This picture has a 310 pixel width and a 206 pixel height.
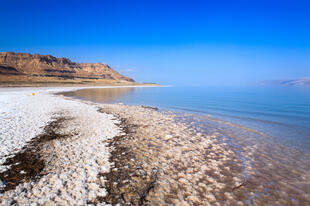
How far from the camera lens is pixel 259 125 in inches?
620

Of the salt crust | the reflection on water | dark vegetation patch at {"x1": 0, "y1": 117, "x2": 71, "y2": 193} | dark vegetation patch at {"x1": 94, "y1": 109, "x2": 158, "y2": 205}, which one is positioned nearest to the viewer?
the salt crust

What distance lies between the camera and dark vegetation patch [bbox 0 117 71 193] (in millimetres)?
5531

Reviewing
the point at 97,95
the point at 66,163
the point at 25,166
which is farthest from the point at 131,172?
the point at 97,95

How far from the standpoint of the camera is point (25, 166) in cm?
650

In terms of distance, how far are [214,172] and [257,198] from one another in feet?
5.59

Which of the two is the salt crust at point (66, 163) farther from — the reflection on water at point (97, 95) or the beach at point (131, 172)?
the reflection on water at point (97, 95)

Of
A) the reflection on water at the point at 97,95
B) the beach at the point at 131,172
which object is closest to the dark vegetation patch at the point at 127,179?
the beach at the point at 131,172

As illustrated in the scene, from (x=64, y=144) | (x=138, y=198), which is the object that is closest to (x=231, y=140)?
(x=138, y=198)

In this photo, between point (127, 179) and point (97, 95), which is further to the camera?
point (97, 95)

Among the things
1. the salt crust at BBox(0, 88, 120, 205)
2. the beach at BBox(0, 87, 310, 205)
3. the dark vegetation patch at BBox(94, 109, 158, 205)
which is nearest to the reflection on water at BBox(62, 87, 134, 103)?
the salt crust at BBox(0, 88, 120, 205)

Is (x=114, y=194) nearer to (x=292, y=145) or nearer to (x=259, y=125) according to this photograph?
(x=292, y=145)

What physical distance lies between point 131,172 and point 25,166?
4142 mm

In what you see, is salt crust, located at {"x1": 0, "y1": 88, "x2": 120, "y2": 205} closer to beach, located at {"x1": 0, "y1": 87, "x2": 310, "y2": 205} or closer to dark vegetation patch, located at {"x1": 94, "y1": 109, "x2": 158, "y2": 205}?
beach, located at {"x1": 0, "y1": 87, "x2": 310, "y2": 205}

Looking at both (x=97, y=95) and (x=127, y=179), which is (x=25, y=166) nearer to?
(x=127, y=179)
